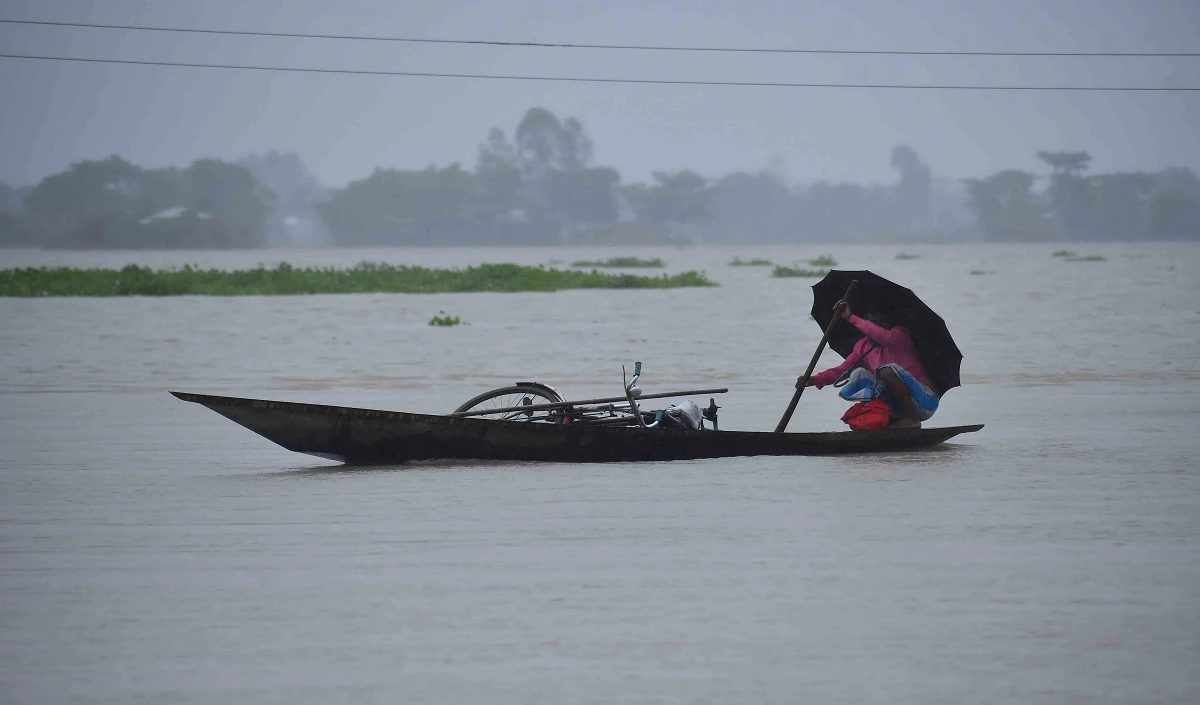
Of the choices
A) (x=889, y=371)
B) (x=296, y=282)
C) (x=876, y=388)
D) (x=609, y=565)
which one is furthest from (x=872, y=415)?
(x=296, y=282)

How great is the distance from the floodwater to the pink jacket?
2.04 ft

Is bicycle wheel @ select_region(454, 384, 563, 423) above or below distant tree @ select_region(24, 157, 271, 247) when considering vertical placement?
below

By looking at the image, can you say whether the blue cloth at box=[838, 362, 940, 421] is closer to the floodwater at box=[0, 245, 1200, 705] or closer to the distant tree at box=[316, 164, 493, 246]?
the floodwater at box=[0, 245, 1200, 705]

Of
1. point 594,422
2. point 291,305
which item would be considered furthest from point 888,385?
point 291,305

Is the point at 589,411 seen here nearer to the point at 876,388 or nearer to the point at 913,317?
the point at 876,388

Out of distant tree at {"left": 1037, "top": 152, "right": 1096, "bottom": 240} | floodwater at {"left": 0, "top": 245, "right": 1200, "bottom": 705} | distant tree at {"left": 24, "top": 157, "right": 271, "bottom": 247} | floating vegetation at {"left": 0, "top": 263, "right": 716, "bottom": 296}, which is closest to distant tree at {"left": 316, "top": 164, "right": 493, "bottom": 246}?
distant tree at {"left": 24, "top": 157, "right": 271, "bottom": 247}

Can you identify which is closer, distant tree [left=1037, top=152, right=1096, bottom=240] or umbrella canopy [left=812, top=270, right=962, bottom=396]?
umbrella canopy [left=812, top=270, right=962, bottom=396]

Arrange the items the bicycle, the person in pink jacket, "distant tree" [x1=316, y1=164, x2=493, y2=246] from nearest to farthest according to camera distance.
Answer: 1. the bicycle
2. the person in pink jacket
3. "distant tree" [x1=316, y1=164, x2=493, y2=246]

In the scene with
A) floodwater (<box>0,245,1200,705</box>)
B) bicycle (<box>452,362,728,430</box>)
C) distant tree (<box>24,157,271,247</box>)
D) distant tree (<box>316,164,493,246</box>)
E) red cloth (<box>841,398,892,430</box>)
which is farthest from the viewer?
distant tree (<box>316,164,493,246</box>)

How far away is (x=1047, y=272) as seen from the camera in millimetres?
53281

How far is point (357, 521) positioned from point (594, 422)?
241cm

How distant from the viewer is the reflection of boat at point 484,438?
9555mm

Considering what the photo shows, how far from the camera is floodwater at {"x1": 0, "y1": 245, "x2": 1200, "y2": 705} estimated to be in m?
5.38

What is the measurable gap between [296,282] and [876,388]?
30.6 metres
